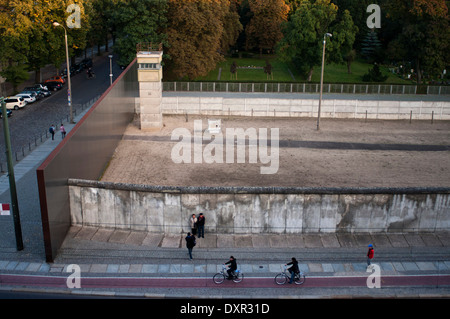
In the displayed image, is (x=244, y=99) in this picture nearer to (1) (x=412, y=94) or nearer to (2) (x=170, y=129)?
(2) (x=170, y=129)

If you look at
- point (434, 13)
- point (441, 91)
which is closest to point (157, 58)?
point (441, 91)

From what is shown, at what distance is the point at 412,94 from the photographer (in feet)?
194

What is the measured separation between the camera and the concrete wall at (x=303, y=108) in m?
51.5

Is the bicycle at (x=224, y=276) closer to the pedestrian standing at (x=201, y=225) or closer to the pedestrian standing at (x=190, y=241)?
the pedestrian standing at (x=190, y=241)

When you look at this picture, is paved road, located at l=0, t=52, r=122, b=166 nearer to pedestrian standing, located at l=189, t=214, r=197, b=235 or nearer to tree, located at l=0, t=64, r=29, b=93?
tree, located at l=0, t=64, r=29, b=93

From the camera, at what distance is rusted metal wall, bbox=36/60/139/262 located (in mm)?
21516

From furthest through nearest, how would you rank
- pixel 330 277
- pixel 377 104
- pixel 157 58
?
pixel 377 104 < pixel 157 58 < pixel 330 277

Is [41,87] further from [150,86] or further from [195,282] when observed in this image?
[195,282]

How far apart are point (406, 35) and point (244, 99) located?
29.3 m

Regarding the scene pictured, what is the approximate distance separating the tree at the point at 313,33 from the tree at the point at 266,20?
15.4 m

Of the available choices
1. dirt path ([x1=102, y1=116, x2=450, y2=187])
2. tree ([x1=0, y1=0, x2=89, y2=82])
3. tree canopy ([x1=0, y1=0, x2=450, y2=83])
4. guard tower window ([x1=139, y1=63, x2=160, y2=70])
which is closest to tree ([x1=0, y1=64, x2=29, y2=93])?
tree canopy ([x1=0, y1=0, x2=450, y2=83])

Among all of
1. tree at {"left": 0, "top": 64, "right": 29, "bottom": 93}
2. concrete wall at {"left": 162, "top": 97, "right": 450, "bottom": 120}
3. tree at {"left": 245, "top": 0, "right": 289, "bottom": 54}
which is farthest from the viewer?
tree at {"left": 245, "top": 0, "right": 289, "bottom": 54}

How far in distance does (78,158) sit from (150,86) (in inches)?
770

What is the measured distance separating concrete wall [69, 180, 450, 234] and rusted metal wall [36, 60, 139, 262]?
51.8 inches
